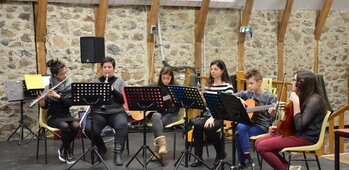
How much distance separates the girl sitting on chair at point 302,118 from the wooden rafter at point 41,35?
4110mm

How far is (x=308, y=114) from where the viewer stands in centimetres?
385

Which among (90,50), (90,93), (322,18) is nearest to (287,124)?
(90,93)

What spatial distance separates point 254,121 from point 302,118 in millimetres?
863

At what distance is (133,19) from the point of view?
299 inches

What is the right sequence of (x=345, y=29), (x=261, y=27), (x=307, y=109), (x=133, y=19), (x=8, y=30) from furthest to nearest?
(x=345, y=29)
(x=261, y=27)
(x=133, y=19)
(x=8, y=30)
(x=307, y=109)

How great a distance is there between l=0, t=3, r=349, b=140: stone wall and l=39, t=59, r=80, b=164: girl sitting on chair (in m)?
1.53

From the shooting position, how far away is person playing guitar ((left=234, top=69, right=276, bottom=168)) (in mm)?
4566

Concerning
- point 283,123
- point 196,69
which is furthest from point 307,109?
point 196,69

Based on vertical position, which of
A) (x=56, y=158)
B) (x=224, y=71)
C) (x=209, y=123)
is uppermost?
(x=224, y=71)

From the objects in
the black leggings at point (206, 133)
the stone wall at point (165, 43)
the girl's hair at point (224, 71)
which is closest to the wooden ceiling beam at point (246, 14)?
the stone wall at point (165, 43)

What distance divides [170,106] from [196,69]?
2.57 metres

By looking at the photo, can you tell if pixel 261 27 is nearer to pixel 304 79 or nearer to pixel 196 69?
pixel 196 69

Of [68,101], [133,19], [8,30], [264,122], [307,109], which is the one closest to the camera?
[307,109]

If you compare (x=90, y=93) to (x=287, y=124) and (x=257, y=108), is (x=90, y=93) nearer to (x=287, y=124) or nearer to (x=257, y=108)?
(x=257, y=108)
